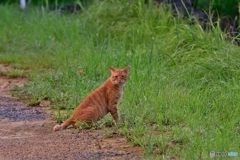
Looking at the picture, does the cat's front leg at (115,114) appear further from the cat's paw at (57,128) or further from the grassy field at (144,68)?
the cat's paw at (57,128)

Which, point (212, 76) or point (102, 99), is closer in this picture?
point (102, 99)

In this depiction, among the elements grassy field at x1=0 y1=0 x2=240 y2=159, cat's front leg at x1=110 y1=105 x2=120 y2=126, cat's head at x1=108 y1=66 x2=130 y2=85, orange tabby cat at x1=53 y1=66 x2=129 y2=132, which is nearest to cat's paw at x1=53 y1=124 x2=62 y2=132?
orange tabby cat at x1=53 y1=66 x2=129 y2=132

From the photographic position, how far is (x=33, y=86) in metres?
8.02

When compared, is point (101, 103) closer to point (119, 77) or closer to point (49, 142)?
point (119, 77)

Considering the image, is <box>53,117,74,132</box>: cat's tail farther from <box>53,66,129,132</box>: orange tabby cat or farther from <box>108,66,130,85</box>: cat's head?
<box>108,66,130,85</box>: cat's head

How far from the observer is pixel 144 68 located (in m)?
7.92

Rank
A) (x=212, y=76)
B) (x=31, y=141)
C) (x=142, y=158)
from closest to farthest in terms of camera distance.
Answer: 1. (x=142, y=158)
2. (x=31, y=141)
3. (x=212, y=76)

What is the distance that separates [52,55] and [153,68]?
2453mm

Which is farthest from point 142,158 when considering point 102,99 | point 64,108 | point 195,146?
point 64,108

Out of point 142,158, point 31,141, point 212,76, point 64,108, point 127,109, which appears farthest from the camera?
point 212,76

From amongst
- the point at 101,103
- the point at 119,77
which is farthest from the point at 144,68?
the point at 101,103

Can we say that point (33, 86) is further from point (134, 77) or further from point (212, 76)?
point (212, 76)

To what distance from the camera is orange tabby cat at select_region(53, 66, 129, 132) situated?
6.08 metres

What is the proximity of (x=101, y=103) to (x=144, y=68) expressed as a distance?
70.9 inches
